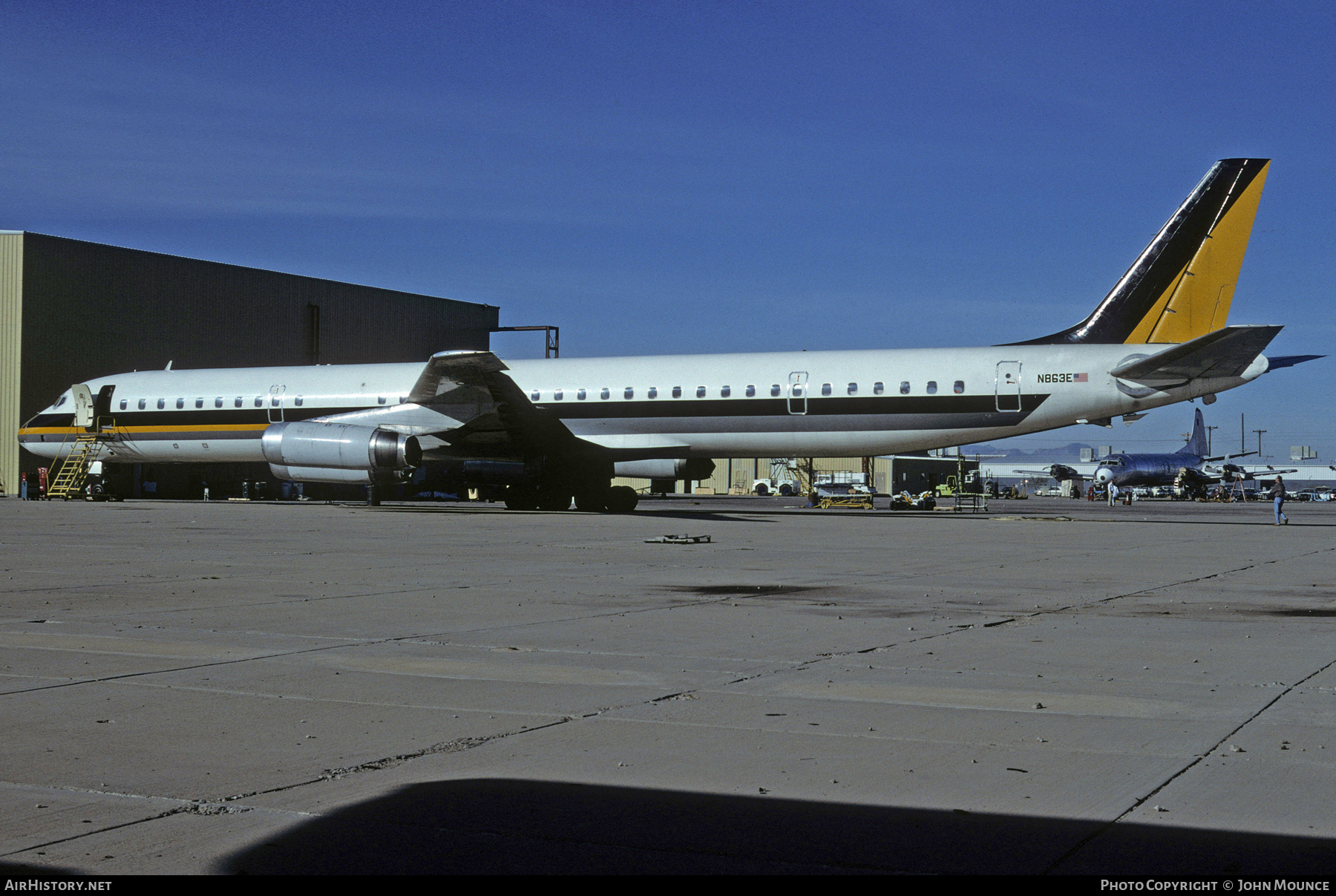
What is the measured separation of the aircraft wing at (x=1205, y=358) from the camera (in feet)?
80.8

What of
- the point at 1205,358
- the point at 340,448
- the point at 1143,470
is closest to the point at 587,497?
the point at 340,448

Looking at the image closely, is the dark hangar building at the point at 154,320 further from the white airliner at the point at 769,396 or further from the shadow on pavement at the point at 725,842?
the shadow on pavement at the point at 725,842

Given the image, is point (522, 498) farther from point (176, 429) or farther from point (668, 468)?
point (176, 429)

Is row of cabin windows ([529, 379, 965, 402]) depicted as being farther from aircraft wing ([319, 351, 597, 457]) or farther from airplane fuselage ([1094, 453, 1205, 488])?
airplane fuselage ([1094, 453, 1205, 488])

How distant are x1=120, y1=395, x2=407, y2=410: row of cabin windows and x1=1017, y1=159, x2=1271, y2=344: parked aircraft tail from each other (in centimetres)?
1877

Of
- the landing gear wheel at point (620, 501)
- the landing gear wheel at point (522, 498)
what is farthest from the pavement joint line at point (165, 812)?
the landing gear wheel at point (522, 498)

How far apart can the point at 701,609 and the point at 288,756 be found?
584cm

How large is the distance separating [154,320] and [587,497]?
28850 millimetres

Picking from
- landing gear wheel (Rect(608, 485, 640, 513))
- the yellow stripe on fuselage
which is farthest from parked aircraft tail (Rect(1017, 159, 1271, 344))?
the yellow stripe on fuselage

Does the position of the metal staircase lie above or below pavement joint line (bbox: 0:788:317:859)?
above

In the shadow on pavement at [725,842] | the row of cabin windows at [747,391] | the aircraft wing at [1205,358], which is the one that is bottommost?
the shadow on pavement at [725,842]

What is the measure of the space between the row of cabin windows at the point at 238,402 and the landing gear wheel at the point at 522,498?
159 inches

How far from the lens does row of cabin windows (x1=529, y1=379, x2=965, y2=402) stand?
28000 mm

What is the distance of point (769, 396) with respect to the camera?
95.2 ft
